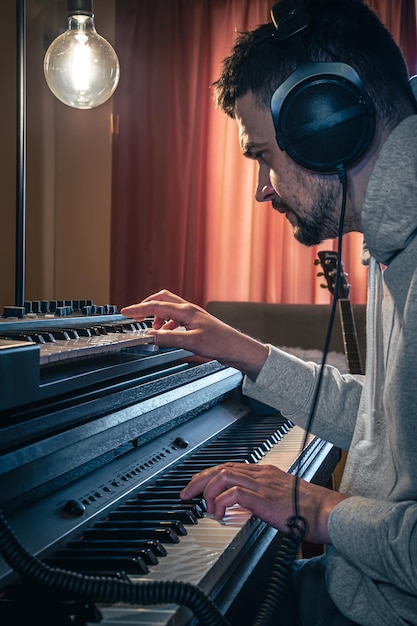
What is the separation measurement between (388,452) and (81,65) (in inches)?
68.8

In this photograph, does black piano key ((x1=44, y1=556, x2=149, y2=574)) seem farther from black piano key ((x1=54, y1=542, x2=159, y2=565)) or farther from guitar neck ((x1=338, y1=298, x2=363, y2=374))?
guitar neck ((x1=338, y1=298, x2=363, y2=374))

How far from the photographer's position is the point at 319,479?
145 centimetres

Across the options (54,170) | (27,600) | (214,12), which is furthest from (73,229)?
(27,600)

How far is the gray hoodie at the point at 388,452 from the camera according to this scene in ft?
2.78

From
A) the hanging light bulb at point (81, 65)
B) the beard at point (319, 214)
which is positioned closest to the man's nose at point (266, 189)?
the beard at point (319, 214)

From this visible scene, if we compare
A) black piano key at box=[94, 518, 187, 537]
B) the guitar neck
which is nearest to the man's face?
black piano key at box=[94, 518, 187, 537]

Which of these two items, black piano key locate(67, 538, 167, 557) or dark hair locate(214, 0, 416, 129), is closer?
black piano key locate(67, 538, 167, 557)

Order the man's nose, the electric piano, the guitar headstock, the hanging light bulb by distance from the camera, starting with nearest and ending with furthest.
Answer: the electric piano → the man's nose → the hanging light bulb → the guitar headstock

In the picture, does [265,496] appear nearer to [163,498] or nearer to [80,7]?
[163,498]

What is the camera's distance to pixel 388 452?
3.35 feet

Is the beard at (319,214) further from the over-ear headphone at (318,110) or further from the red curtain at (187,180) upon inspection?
the red curtain at (187,180)

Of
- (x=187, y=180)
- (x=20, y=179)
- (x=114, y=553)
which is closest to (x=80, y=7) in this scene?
(x=20, y=179)

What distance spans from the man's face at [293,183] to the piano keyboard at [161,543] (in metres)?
0.41

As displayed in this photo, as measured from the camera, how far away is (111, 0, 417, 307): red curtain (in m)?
3.61
